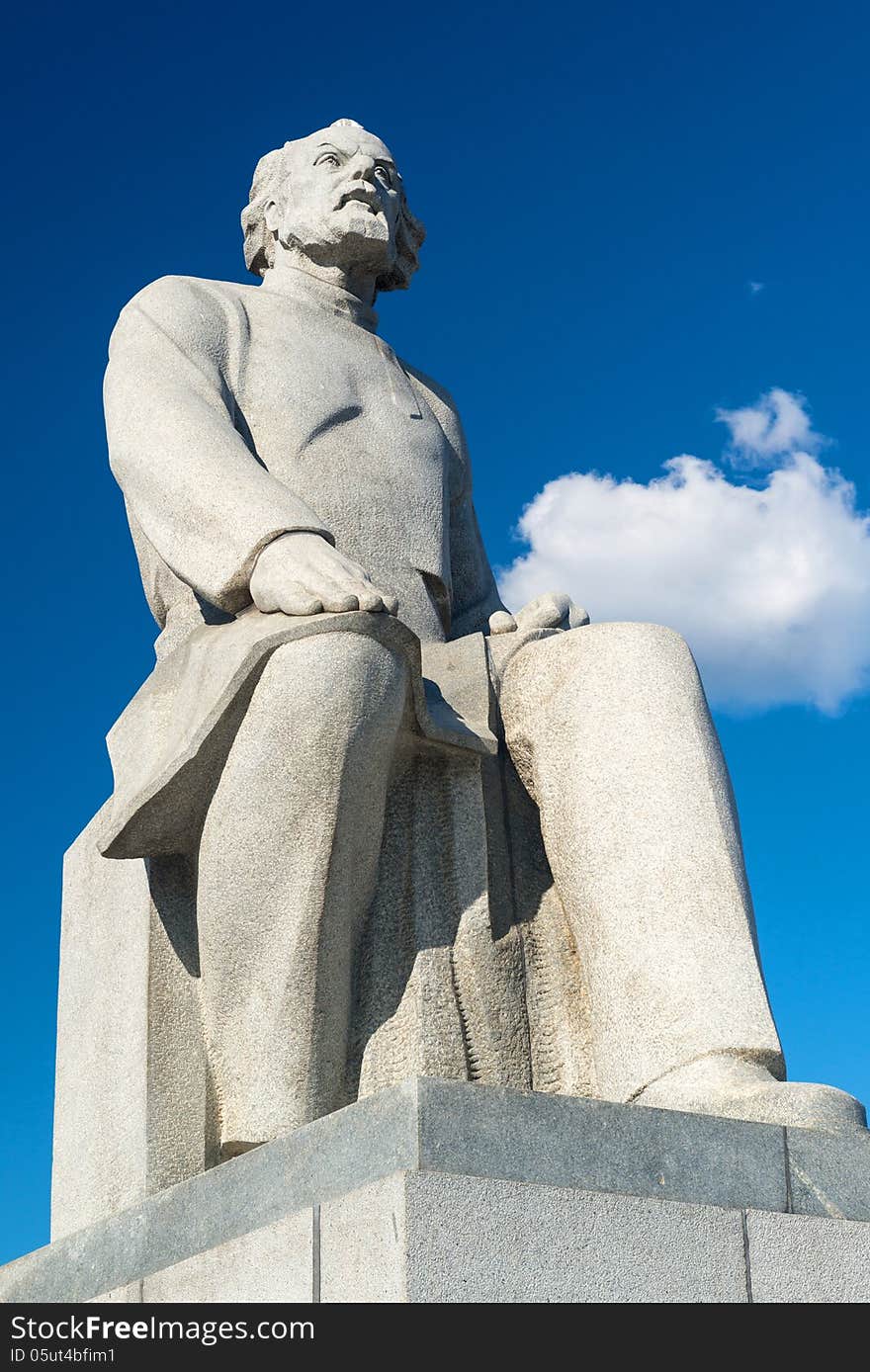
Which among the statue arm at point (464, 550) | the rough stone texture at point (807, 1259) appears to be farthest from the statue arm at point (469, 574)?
the rough stone texture at point (807, 1259)

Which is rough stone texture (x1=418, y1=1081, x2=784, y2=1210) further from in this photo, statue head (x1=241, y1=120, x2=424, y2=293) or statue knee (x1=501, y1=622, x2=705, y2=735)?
statue head (x1=241, y1=120, x2=424, y2=293)

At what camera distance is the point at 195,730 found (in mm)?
5273

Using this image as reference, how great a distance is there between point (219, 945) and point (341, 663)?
0.90m

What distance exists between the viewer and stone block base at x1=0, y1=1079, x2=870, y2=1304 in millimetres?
3795

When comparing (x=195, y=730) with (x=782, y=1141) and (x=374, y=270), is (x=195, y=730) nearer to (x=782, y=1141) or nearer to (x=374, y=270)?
(x=782, y=1141)

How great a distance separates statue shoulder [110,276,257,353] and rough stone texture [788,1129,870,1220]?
10.9 ft

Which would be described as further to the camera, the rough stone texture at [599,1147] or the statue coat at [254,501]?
the statue coat at [254,501]

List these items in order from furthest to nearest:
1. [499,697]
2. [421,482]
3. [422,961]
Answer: [421,482]
[499,697]
[422,961]

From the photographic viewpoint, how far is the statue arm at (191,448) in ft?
18.1

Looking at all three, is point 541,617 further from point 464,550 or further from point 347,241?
point 347,241

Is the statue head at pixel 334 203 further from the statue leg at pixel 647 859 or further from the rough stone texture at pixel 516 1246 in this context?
the rough stone texture at pixel 516 1246

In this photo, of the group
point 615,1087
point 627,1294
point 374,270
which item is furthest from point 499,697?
point 627,1294

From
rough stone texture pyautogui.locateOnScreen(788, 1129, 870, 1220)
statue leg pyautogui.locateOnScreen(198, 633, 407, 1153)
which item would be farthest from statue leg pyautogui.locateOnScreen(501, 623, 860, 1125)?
statue leg pyautogui.locateOnScreen(198, 633, 407, 1153)

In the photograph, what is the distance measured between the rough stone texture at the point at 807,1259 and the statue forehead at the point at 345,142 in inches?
166
